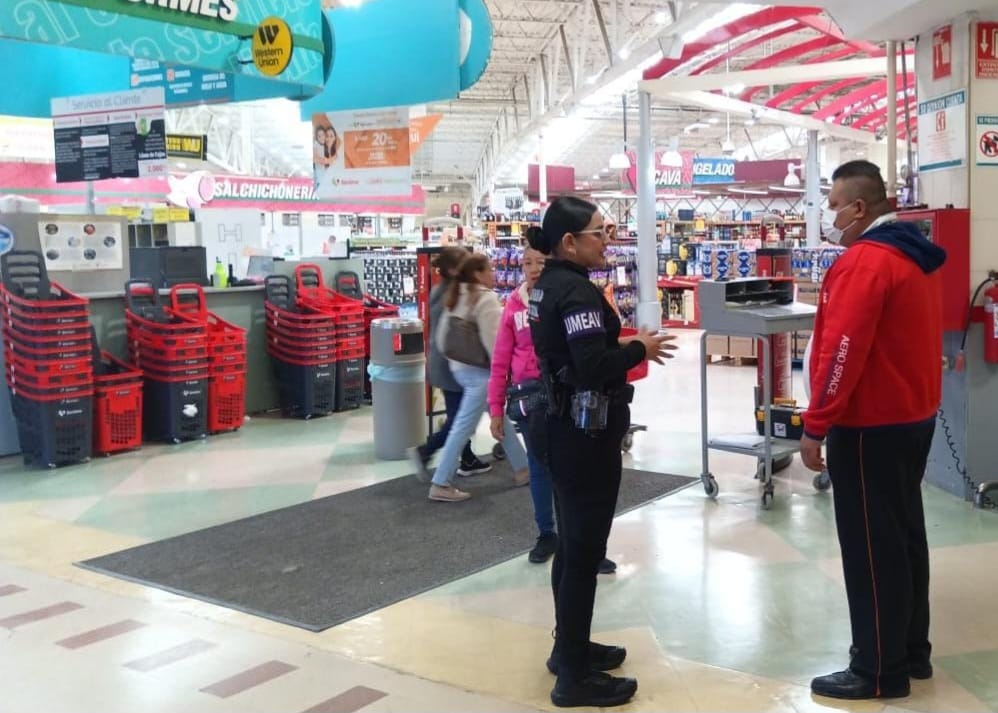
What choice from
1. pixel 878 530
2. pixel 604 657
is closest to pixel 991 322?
pixel 878 530

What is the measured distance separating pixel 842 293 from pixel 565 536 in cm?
110

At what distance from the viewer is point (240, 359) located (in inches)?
310

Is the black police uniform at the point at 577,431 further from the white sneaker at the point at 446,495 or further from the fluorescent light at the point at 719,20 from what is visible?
the fluorescent light at the point at 719,20

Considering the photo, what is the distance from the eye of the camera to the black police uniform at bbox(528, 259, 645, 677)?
112 inches

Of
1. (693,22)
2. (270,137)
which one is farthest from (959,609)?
(270,137)

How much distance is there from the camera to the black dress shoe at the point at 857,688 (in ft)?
9.87

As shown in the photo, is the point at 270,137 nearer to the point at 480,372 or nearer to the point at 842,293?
the point at 480,372

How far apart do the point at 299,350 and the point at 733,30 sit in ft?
21.5

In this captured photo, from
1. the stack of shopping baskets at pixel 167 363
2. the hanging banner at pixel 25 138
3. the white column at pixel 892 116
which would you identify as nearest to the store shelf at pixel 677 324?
the stack of shopping baskets at pixel 167 363

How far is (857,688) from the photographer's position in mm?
3012

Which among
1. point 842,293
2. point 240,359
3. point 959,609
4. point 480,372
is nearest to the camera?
point 842,293

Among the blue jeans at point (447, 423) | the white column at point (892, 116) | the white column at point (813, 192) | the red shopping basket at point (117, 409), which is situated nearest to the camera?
the white column at point (892, 116)

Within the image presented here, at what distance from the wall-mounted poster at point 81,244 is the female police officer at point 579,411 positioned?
19.0 feet

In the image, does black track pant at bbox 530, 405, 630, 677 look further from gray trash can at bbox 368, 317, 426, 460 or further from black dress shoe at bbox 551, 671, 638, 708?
gray trash can at bbox 368, 317, 426, 460
